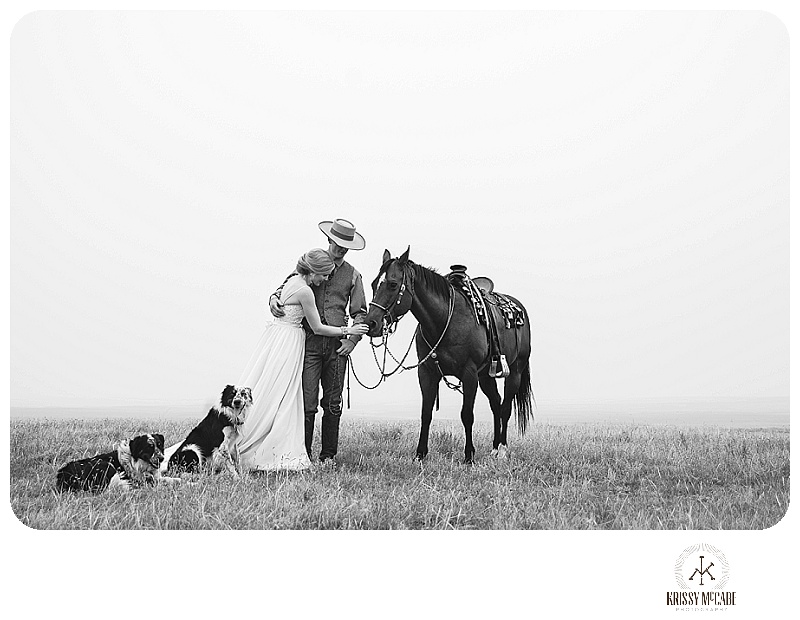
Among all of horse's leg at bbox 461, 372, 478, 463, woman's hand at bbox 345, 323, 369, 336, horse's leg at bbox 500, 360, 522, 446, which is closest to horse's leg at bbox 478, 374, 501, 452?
horse's leg at bbox 500, 360, 522, 446

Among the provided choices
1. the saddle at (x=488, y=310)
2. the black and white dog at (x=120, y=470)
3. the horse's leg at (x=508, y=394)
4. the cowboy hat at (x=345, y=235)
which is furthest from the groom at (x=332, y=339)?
the horse's leg at (x=508, y=394)

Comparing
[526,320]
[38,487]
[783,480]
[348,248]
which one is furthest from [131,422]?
[783,480]

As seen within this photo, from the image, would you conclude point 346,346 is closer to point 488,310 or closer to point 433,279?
point 433,279

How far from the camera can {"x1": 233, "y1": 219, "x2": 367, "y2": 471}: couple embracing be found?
672 centimetres

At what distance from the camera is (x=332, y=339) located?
7031 millimetres

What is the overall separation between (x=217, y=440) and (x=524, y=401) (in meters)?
4.23

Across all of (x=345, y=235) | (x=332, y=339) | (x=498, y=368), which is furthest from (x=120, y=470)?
(x=498, y=368)

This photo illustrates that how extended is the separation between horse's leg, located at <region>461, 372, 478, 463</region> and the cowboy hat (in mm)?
1737

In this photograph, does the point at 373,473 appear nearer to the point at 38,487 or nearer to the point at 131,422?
the point at 38,487

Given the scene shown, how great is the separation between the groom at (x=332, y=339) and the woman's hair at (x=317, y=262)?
23cm

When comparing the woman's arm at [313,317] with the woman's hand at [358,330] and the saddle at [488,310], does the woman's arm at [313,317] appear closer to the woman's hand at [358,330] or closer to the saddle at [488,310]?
the woman's hand at [358,330]

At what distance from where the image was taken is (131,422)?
9.34 m

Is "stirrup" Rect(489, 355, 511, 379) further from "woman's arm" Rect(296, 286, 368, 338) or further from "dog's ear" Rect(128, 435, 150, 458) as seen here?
"dog's ear" Rect(128, 435, 150, 458)
